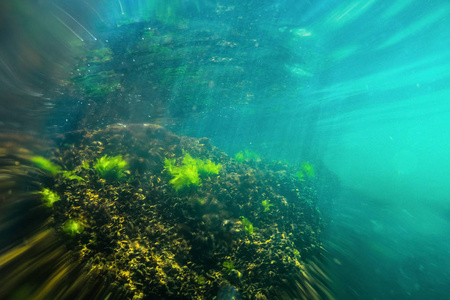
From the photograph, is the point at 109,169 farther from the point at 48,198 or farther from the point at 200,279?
the point at 200,279

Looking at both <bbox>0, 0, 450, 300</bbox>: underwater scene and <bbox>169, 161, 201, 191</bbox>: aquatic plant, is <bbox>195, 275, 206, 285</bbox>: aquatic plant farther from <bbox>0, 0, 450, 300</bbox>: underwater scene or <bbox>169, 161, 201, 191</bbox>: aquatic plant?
<bbox>169, 161, 201, 191</bbox>: aquatic plant

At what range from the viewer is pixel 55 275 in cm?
Answer: 306

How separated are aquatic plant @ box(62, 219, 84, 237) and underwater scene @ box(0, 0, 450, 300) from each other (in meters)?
0.06

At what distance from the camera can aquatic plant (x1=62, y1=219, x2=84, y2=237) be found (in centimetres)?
375

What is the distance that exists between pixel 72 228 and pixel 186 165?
361cm

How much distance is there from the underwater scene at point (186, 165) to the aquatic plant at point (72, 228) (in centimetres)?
6

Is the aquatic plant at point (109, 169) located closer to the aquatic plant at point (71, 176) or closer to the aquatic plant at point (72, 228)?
the aquatic plant at point (71, 176)

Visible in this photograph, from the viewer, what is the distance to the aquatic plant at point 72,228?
12.3 feet

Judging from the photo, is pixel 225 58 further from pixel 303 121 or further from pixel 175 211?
pixel 303 121

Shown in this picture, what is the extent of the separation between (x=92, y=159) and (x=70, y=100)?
8.55m

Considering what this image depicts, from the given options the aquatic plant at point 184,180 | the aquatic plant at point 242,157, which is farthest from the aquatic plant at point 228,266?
the aquatic plant at point 242,157

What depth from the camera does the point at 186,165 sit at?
6871mm

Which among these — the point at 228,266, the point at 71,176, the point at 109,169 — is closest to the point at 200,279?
the point at 228,266

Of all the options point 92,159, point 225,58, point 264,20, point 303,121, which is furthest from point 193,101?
point 303,121
